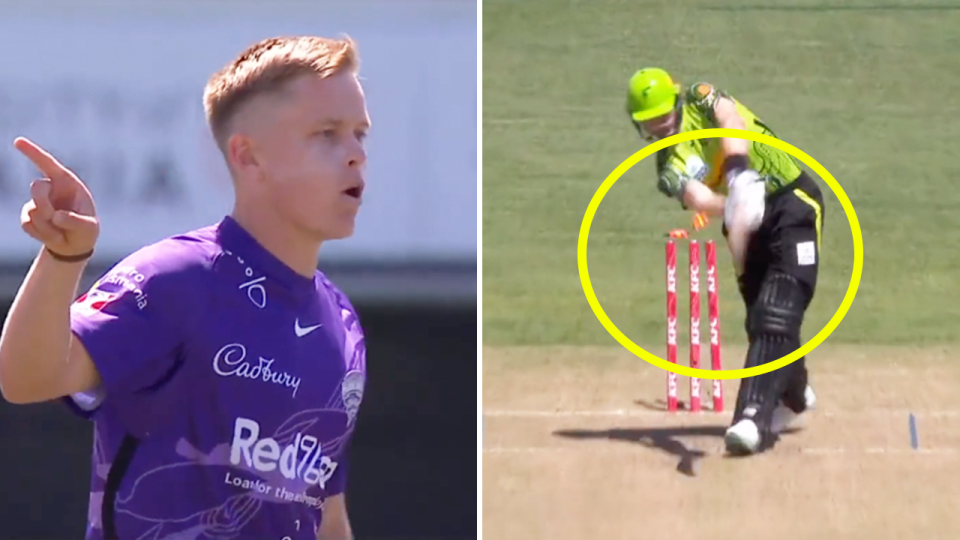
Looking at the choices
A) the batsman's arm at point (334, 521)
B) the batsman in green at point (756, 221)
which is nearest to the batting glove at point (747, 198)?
the batsman in green at point (756, 221)

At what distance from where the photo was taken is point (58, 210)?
1211mm


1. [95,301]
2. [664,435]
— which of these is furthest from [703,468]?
[95,301]

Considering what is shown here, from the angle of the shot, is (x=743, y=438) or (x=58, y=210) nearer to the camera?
(x=58, y=210)

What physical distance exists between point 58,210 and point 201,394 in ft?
1.07

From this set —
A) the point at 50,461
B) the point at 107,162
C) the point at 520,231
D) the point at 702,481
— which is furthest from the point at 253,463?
the point at 520,231

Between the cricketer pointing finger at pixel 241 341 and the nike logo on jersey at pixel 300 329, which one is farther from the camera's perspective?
the nike logo on jersey at pixel 300 329

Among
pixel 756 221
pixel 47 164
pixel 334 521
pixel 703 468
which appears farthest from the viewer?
pixel 756 221

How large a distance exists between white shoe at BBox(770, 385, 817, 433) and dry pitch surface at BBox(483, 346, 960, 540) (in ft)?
0.21

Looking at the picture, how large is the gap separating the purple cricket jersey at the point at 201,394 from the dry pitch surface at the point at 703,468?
129 inches

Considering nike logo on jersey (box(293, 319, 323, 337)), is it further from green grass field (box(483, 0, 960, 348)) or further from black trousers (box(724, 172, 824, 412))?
green grass field (box(483, 0, 960, 348))

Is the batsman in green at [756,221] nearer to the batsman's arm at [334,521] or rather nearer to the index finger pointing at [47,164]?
the batsman's arm at [334,521]

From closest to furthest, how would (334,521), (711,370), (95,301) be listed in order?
(95,301) < (334,521) < (711,370)

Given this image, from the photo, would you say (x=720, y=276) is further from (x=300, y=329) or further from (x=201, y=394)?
(x=201, y=394)

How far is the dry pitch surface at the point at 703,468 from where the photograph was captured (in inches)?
185
